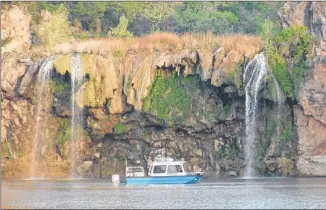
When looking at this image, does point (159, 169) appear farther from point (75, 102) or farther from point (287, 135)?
point (287, 135)

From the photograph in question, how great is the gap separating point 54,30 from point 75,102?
13079 millimetres

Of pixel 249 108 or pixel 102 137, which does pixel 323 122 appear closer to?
pixel 249 108

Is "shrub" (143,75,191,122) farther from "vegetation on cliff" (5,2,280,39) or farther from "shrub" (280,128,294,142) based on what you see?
"vegetation on cliff" (5,2,280,39)

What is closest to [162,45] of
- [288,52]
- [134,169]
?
[288,52]

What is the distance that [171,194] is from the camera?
68062 millimetres

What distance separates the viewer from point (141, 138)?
89.5 metres

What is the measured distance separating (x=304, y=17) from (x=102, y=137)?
26.6 m

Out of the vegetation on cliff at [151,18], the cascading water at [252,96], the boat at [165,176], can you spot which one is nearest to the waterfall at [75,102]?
the boat at [165,176]

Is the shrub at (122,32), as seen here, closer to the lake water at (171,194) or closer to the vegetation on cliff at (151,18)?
the vegetation on cliff at (151,18)

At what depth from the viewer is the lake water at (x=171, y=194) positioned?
196ft

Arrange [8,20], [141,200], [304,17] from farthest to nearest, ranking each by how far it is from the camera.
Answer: [304,17]
[8,20]
[141,200]

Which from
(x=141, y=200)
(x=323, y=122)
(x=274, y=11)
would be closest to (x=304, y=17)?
(x=274, y=11)

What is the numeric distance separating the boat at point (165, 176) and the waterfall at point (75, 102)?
10.2 meters

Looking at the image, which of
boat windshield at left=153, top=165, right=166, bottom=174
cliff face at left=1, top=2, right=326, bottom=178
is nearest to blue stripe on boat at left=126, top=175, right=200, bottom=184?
boat windshield at left=153, top=165, right=166, bottom=174
